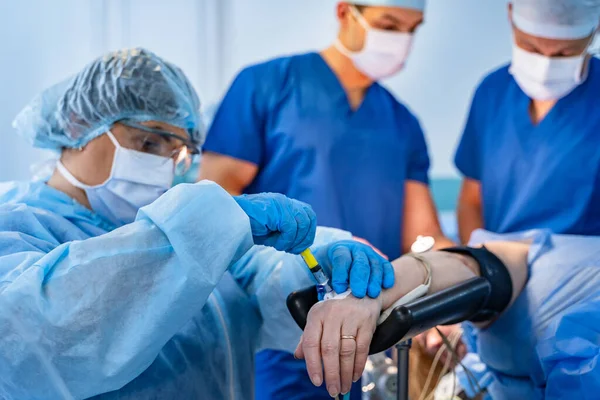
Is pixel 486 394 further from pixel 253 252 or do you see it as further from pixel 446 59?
pixel 446 59

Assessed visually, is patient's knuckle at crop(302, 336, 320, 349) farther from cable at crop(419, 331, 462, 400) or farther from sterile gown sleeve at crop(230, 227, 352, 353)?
cable at crop(419, 331, 462, 400)

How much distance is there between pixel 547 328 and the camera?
1448mm

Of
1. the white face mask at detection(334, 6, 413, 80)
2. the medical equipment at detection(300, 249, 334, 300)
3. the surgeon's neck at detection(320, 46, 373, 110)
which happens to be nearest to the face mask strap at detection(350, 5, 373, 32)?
the white face mask at detection(334, 6, 413, 80)

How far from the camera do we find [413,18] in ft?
7.18

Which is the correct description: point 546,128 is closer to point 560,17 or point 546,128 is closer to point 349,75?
point 560,17

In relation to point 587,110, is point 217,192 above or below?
above

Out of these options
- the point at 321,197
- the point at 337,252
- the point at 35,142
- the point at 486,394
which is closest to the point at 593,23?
the point at 321,197

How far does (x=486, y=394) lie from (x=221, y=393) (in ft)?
2.25

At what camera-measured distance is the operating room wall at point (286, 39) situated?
3.00 metres

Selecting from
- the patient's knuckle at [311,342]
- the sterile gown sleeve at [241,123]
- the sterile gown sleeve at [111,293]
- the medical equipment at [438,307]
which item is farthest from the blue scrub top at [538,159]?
the sterile gown sleeve at [111,293]

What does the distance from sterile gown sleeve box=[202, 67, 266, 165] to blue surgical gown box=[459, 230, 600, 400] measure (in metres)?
0.78

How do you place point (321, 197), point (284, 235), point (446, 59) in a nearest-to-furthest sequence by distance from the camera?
1. point (284, 235)
2. point (321, 197)
3. point (446, 59)


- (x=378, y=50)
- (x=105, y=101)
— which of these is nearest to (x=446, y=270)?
(x=105, y=101)

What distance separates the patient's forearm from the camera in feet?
4.42
